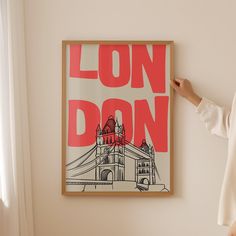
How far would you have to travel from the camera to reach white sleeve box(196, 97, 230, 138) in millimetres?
1969

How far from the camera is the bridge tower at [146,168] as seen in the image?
2049 mm

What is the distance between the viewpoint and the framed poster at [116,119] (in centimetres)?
204

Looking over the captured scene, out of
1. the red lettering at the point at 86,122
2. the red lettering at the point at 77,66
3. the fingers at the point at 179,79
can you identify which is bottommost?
the red lettering at the point at 86,122

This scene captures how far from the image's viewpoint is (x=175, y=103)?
2.06 metres

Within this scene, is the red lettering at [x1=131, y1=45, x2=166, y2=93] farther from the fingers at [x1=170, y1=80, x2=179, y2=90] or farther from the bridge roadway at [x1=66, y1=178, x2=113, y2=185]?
the bridge roadway at [x1=66, y1=178, x2=113, y2=185]

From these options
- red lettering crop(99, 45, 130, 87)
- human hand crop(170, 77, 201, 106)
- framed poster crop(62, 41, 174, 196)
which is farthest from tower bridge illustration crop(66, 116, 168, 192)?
human hand crop(170, 77, 201, 106)

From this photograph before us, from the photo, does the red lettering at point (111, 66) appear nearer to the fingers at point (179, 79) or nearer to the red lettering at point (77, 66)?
the red lettering at point (77, 66)

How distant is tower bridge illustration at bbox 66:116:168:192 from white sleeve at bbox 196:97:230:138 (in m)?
0.29

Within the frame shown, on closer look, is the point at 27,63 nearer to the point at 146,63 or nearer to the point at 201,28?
the point at 146,63

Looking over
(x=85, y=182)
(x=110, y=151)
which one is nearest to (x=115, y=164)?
(x=110, y=151)

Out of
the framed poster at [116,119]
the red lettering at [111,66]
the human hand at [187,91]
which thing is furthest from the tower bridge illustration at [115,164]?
the human hand at [187,91]

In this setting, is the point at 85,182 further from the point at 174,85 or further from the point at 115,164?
the point at 174,85

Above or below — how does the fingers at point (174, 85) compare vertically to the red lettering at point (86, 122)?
above

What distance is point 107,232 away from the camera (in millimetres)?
2070
